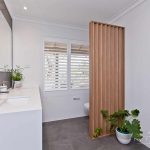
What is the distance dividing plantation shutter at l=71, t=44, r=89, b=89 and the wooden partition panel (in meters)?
1.10

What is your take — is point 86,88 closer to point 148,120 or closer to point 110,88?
point 110,88

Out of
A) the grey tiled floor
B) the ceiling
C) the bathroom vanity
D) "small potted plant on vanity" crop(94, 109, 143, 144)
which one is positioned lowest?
the grey tiled floor

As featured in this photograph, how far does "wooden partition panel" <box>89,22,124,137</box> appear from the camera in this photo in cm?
240

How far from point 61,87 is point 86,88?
76 cm

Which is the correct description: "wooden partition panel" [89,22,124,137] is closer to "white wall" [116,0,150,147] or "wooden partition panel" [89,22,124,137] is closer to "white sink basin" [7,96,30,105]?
"white wall" [116,0,150,147]

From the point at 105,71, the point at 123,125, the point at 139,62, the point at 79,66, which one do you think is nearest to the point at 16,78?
the point at 79,66

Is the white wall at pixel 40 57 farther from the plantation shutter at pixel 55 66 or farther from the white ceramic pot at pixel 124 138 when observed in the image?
the white ceramic pot at pixel 124 138

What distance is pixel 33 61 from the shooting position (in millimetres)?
3057

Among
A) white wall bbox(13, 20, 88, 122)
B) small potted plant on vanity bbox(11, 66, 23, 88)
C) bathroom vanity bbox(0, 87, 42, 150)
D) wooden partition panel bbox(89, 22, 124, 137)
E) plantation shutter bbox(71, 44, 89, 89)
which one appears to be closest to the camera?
bathroom vanity bbox(0, 87, 42, 150)

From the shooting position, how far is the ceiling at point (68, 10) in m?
2.29

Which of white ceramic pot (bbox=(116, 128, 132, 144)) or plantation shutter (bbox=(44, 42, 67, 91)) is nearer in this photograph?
white ceramic pot (bbox=(116, 128, 132, 144))

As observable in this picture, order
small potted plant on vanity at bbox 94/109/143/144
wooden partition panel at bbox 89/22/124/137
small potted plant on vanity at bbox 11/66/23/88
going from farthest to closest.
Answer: small potted plant on vanity at bbox 11/66/23/88, wooden partition panel at bbox 89/22/124/137, small potted plant on vanity at bbox 94/109/143/144

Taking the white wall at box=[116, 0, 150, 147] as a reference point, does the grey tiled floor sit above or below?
below

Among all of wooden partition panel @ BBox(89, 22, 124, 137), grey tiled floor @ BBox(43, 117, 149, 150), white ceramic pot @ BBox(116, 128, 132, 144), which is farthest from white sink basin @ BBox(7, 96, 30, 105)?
white ceramic pot @ BBox(116, 128, 132, 144)
